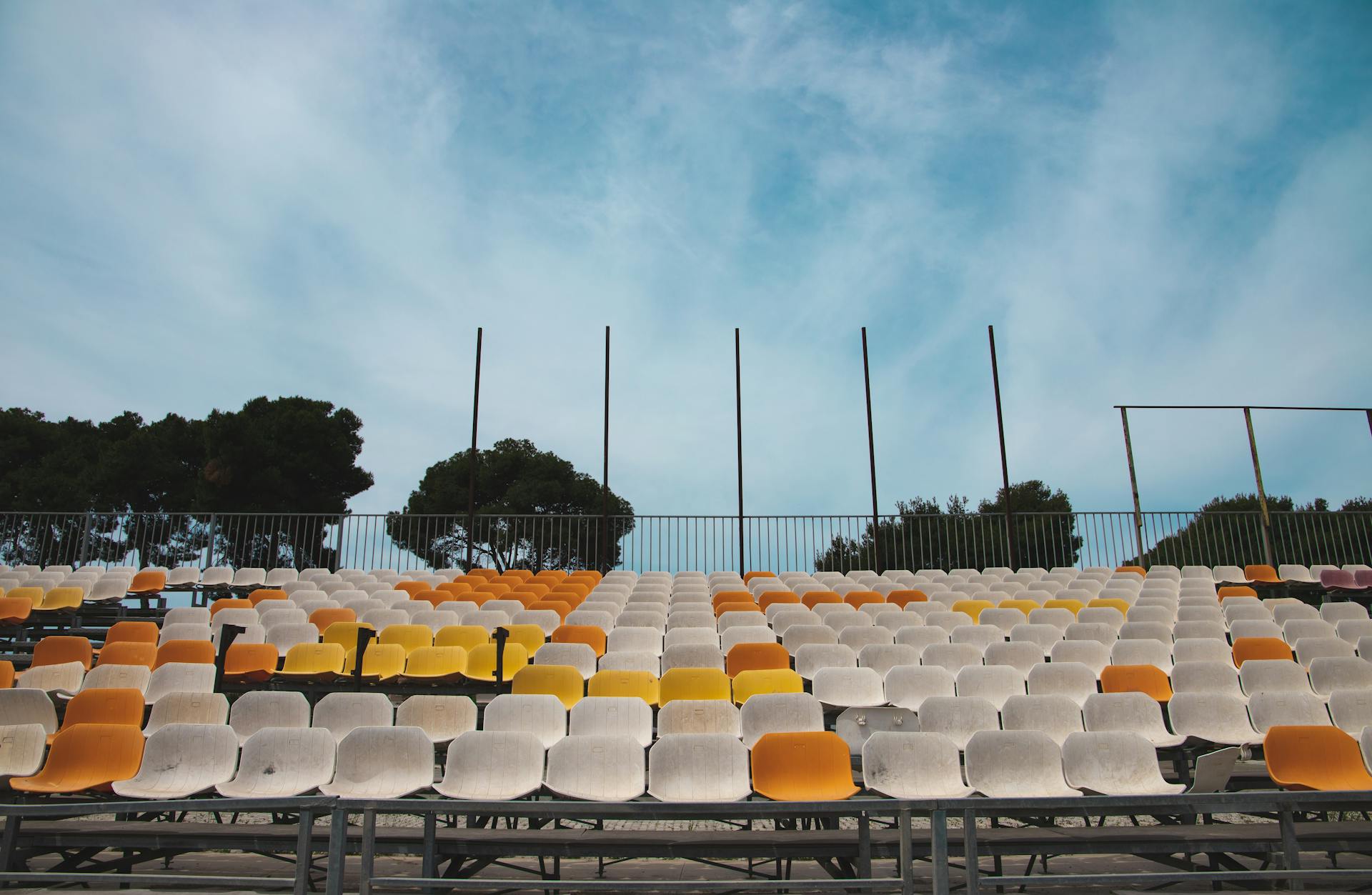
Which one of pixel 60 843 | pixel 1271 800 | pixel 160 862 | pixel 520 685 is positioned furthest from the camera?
pixel 520 685

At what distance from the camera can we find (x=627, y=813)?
3.21m

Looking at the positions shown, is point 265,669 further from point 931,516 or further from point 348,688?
point 931,516

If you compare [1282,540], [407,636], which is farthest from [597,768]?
[1282,540]

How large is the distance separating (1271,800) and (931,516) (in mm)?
11676

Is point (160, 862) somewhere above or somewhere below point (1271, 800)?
below

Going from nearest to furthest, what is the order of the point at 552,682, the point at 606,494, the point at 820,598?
1. the point at 552,682
2. the point at 820,598
3. the point at 606,494

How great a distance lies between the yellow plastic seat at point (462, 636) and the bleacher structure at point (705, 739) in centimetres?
3

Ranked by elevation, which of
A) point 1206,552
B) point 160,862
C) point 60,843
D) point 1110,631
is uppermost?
point 1206,552

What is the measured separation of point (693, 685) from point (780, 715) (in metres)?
0.81

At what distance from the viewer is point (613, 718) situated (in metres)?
5.18

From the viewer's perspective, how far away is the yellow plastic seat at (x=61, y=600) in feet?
31.4

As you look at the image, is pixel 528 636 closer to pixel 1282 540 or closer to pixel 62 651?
pixel 62 651

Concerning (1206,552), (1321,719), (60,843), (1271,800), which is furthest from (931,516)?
(60,843)

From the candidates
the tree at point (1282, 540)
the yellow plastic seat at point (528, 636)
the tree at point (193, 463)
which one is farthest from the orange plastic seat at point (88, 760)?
the tree at point (193, 463)
